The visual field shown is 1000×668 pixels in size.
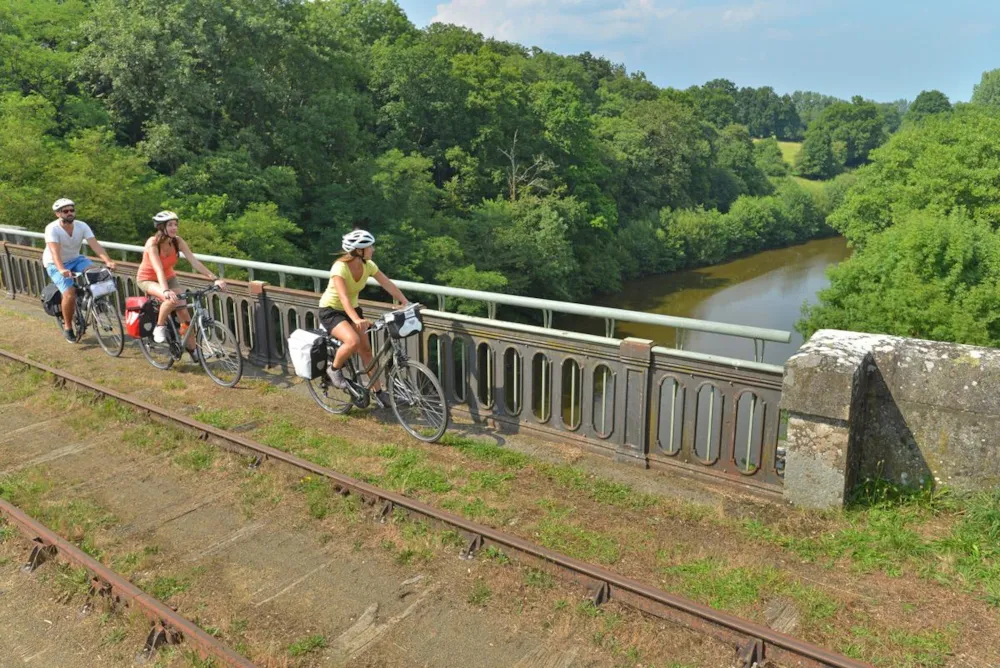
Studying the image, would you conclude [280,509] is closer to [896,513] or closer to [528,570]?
[528,570]

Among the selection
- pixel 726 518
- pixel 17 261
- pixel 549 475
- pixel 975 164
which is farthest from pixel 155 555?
pixel 975 164

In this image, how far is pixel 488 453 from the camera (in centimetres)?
650

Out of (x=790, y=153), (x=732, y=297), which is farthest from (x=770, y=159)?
(x=732, y=297)

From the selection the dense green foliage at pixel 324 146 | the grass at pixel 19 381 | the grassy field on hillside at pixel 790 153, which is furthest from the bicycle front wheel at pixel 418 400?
the grassy field on hillside at pixel 790 153

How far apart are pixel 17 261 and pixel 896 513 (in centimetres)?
1246

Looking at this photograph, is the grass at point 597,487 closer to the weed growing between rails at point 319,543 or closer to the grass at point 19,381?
the weed growing between rails at point 319,543

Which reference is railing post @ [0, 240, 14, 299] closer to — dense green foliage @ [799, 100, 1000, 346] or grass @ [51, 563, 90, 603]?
grass @ [51, 563, 90, 603]

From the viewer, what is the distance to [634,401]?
6059 mm

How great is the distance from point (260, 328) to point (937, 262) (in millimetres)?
29633

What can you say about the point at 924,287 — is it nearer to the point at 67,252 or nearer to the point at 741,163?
the point at 67,252

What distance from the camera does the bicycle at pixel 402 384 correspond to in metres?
6.68

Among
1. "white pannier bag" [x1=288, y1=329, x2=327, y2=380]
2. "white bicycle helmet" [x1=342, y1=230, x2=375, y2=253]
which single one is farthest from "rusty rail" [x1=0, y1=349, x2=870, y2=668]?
"white bicycle helmet" [x1=342, y1=230, x2=375, y2=253]

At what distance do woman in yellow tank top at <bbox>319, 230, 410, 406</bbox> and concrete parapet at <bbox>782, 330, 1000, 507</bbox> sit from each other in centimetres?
335

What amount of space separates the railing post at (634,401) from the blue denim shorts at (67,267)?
23.0ft
